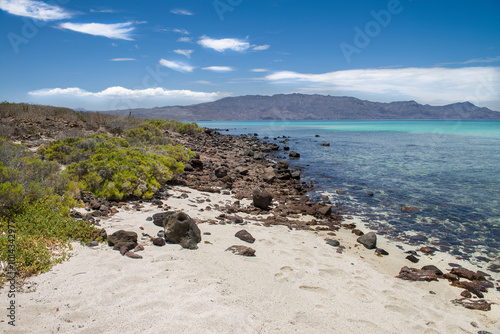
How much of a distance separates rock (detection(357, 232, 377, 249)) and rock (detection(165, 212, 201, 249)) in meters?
4.46

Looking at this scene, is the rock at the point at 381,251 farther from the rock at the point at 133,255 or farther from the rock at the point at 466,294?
the rock at the point at 133,255

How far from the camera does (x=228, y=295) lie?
4090 millimetres

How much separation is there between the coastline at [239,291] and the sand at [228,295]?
15 mm

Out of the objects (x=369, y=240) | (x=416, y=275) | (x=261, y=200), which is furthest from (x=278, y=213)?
(x=416, y=275)

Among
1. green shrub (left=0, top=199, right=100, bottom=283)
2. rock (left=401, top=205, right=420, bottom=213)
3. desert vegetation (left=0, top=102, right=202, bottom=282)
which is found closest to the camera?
green shrub (left=0, top=199, right=100, bottom=283)

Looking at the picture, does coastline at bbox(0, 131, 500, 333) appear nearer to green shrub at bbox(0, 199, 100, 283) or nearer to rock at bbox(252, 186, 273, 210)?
green shrub at bbox(0, 199, 100, 283)

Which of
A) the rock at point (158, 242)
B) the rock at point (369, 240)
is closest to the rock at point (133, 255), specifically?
the rock at point (158, 242)

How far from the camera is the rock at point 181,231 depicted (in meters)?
5.70

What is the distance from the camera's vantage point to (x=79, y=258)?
15.0 ft

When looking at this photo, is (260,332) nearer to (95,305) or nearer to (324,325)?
(324,325)

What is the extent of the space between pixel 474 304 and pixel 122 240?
637 centimetres

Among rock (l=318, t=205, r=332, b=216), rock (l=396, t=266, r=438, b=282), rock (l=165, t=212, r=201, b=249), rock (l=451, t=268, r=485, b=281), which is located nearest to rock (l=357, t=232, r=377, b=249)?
rock (l=396, t=266, r=438, b=282)

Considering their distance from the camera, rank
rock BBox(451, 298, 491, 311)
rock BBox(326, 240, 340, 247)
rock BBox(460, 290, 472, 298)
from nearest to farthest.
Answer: rock BBox(451, 298, 491, 311), rock BBox(460, 290, 472, 298), rock BBox(326, 240, 340, 247)

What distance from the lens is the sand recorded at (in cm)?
338
